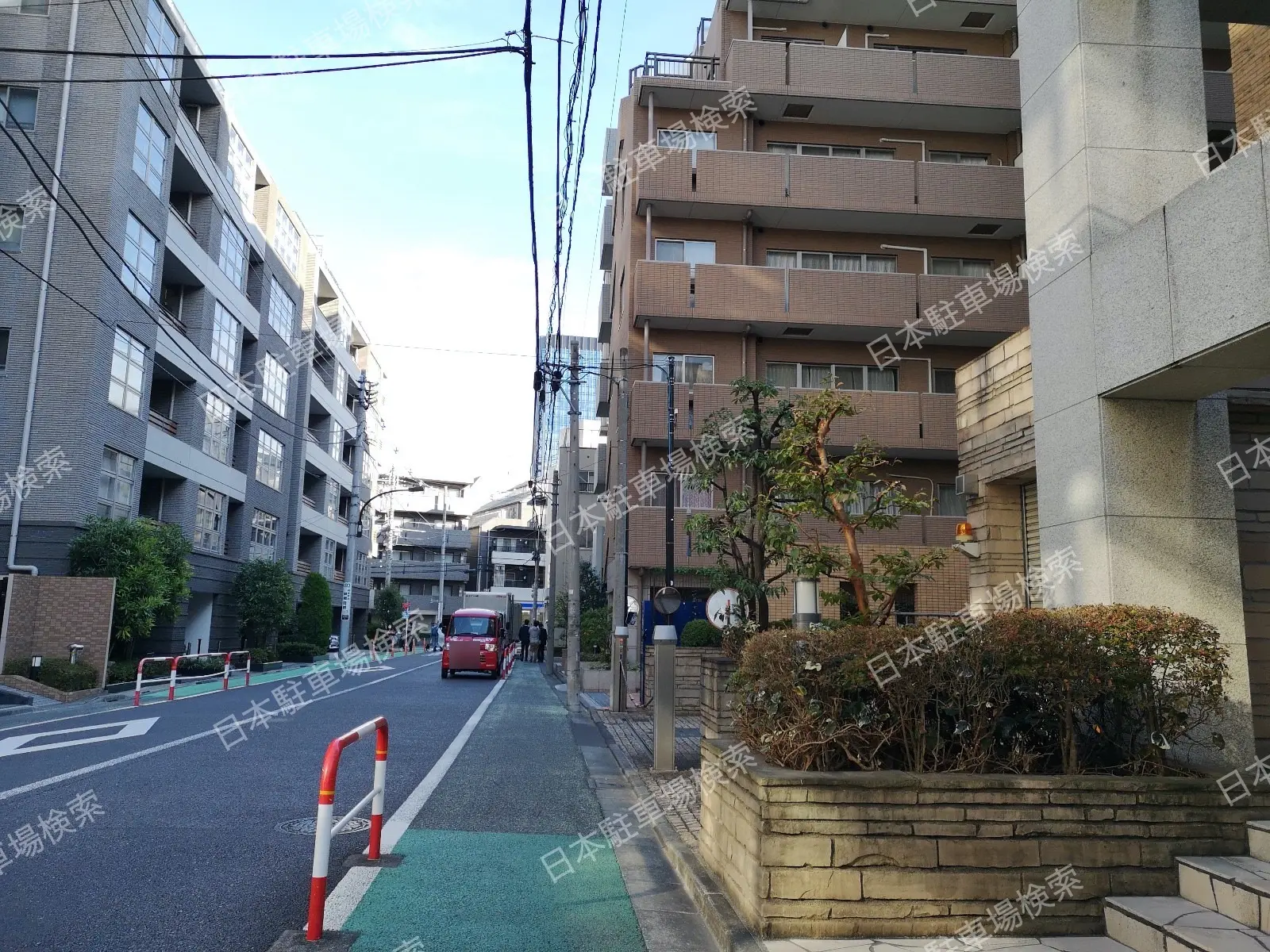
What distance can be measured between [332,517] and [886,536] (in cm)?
3568

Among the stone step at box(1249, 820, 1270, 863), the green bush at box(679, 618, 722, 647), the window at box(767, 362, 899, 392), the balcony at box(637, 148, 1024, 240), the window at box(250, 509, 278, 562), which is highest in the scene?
the balcony at box(637, 148, 1024, 240)

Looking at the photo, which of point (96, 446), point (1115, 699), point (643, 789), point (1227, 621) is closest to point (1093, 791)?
point (1115, 699)

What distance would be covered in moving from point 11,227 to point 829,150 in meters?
21.6

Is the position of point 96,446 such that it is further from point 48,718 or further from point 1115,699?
point 1115,699

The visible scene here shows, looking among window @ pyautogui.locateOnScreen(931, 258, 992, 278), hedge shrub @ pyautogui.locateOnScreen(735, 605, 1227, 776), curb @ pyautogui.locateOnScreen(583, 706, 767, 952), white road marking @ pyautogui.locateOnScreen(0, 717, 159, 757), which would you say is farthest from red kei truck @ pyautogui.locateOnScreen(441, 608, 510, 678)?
hedge shrub @ pyautogui.locateOnScreen(735, 605, 1227, 776)

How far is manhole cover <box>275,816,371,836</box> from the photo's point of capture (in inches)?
287

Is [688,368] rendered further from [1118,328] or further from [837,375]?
[1118,328]

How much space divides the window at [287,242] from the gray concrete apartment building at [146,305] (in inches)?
12.9

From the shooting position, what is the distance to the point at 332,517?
51.8 meters

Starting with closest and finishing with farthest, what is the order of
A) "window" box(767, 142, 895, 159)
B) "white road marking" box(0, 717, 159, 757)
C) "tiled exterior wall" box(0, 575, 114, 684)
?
"white road marking" box(0, 717, 159, 757) < "tiled exterior wall" box(0, 575, 114, 684) < "window" box(767, 142, 895, 159)

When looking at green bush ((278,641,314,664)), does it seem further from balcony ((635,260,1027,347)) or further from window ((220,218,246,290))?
balcony ((635,260,1027,347))

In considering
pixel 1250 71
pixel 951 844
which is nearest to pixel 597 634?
pixel 1250 71

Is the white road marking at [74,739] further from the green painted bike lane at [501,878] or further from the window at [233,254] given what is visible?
the window at [233,254]

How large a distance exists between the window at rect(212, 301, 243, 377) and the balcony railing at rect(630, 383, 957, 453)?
1639 centimetres
